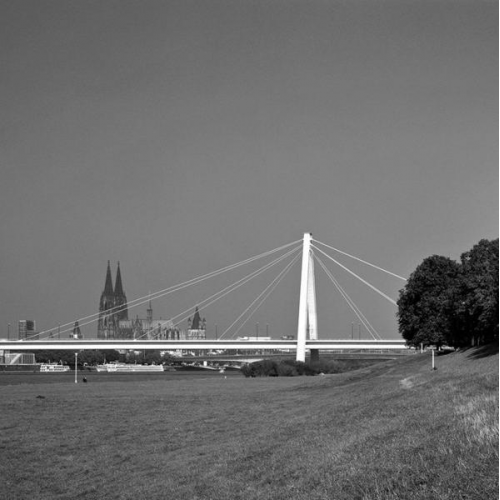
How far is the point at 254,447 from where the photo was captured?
1327cm

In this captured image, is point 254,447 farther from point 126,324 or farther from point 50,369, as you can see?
point 126,324

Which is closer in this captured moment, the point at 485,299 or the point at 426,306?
the point at 485,299

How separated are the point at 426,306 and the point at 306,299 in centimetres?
1576

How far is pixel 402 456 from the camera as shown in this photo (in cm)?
754

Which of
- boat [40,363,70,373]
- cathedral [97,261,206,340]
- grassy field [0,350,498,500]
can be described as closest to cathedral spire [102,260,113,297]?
cathedral [97,261,206,340]

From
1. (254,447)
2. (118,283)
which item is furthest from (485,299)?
(118,283)

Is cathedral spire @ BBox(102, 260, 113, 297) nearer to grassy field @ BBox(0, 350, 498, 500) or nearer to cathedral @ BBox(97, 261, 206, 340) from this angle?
cathedral @ BBox(97, 261, 206, 340)

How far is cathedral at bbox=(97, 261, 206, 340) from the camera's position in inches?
891

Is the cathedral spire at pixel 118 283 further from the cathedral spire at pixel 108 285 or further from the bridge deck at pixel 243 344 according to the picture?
the bridge deck at pixel 243 344

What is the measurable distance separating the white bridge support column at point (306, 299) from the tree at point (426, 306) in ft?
36.6

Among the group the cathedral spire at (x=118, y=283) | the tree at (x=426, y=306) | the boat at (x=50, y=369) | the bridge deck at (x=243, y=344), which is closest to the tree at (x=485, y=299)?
the cathedral spire at (x=118, y=283)

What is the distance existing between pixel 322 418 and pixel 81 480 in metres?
6.27

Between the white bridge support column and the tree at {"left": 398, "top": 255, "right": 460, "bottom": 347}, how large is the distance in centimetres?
1114

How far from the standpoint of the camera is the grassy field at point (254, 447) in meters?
5.97
